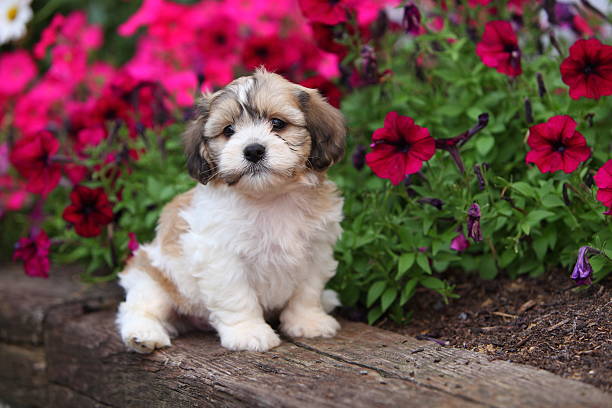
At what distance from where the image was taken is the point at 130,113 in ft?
16.9

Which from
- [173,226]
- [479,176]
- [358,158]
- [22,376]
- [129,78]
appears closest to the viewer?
[479,176]

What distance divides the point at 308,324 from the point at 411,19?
1.89m

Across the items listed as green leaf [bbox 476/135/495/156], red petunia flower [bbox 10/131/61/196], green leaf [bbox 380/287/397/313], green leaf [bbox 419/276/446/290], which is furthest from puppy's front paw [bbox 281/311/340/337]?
red petunia flower [bbox 10/131/61/196]

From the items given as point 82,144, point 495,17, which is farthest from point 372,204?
point 82,144

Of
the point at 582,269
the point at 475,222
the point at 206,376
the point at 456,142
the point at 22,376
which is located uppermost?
the point at 456,142

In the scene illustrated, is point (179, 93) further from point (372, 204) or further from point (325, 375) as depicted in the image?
point (325, 375)

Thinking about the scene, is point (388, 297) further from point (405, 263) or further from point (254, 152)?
point (254, 152)

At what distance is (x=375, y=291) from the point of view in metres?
3.94

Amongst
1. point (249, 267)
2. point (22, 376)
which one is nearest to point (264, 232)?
point (249, 267)

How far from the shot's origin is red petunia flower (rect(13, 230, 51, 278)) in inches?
173

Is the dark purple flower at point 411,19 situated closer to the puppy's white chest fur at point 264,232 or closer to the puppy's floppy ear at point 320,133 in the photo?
the puppy's floppy ear at point 320,133

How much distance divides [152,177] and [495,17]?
260 cm

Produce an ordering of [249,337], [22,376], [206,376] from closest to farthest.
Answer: [206,376], [249,337], [22,376]

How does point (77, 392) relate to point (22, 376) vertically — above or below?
above
